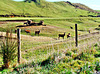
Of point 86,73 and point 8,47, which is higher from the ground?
point 8,47

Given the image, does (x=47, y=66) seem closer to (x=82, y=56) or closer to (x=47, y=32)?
(x=82, y=56)

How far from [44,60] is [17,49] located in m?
1.46

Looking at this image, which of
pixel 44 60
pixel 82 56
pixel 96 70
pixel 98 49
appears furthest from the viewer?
pixel 98 49

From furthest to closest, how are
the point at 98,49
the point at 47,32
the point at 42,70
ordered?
the point at 47,32
the point at 98,49
the point at 42,70

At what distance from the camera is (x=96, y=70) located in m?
6.35

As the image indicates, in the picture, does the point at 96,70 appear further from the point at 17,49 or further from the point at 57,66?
the point at 17,49

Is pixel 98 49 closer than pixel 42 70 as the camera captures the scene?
No

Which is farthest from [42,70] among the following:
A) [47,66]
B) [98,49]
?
[98,49]

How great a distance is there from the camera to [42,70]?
588 cm

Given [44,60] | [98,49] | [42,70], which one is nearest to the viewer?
[42,70]

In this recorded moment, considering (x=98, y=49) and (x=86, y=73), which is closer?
(x=86, y=73)

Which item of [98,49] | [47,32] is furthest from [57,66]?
[47,32]

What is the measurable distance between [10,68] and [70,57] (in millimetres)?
3059

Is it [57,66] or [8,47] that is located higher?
[8,47]
